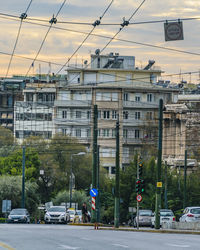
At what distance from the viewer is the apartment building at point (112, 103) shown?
430 ft

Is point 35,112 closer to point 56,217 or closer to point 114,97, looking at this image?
point 114,97

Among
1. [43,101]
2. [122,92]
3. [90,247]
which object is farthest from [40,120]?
[90,247]

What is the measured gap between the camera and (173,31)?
28688mm

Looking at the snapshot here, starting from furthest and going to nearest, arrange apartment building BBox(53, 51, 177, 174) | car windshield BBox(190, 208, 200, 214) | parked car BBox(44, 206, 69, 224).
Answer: apartment building BBox(53, 51, 177, 174)
parked car BBox(44, 206, 69, 224)
car windshield BBox(190, 208, 200, 214)

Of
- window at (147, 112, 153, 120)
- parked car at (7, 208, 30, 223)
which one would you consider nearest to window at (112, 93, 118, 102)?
window at (147, 112, 153, 120)

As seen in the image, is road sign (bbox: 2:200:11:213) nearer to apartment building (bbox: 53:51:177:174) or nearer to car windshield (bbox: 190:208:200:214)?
car windshield (bbox: 190:208:200:214)

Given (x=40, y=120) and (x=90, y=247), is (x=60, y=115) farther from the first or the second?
(x=90, y=247)

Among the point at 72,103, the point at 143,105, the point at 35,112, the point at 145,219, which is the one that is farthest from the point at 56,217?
the point at 35,112

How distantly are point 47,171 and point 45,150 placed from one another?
20.5 ft

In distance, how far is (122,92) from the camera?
131875 mm

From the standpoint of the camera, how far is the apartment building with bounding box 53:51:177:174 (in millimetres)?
131000

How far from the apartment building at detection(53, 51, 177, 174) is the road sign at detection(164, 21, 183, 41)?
330 feet

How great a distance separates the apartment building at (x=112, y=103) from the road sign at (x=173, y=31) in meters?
101

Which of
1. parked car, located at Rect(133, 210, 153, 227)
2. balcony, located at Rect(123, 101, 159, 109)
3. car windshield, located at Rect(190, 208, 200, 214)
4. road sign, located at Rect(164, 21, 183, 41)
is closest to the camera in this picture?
road sign, located at Rect(164, 21, 183, 41)
